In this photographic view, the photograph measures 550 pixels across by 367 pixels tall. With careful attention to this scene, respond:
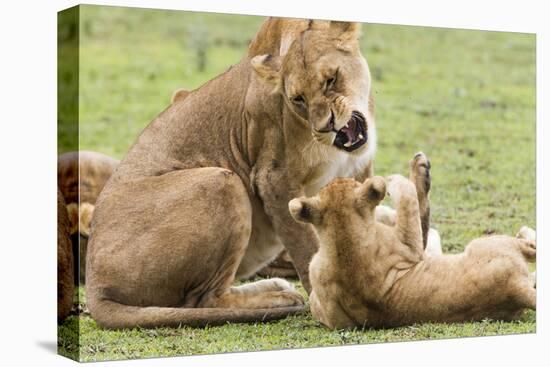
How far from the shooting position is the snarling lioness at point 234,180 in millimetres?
7676

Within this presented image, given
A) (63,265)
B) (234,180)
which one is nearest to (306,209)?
(234,180)

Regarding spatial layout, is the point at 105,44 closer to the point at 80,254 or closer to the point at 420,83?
the point at 420,83

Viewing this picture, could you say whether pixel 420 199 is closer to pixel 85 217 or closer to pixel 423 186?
pixel 423 186

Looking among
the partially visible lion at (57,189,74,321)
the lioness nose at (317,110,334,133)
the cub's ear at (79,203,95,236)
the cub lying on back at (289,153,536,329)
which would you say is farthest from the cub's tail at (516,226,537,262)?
the partially visible lion at (57,189,74,321)

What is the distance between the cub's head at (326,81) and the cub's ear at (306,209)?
52 centimetres

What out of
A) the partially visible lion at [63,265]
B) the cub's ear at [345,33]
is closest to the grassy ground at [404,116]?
the partially visible lion at [63,265]

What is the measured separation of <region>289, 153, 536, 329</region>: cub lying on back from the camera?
7.69 m

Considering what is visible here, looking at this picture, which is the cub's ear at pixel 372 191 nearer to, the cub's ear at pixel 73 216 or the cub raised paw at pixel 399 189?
the cub raised paw at pixel 399 189

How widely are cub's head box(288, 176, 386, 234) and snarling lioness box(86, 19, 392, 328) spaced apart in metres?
0.31

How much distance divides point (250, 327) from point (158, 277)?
75 cm

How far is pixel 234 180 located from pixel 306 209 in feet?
1.91

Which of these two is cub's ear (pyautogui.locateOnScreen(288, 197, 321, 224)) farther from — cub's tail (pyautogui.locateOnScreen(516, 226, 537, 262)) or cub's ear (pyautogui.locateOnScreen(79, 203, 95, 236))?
cub's tail (pyautogui.locateOnScreen(516, 226, 537, 262))

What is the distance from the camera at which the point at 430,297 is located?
25.8 feet

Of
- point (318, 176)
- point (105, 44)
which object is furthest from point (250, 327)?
point (105, 44)
